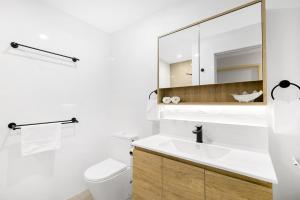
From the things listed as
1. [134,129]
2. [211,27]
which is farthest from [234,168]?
[134,129]

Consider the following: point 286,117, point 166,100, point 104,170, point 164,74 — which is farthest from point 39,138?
point 286,117

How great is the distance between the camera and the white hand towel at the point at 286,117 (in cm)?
110

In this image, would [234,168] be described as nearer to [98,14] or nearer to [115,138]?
[115,138]

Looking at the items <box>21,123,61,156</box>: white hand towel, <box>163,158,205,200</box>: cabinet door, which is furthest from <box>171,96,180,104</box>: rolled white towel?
<box>21,123,61,156</box>: white hand towel

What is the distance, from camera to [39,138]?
1537mm

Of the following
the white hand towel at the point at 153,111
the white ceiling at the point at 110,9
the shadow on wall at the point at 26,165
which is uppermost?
the white ceiling at the point at 110,9

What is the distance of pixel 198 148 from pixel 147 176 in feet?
1.74

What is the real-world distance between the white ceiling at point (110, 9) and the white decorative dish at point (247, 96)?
126 centimetres

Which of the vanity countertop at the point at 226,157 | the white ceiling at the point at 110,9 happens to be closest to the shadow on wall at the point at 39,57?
the white ceiling at the point at 110,9

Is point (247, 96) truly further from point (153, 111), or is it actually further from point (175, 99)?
point (153, 111)

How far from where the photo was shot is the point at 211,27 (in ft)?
4.77

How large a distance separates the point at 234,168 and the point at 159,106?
1065 millimetres

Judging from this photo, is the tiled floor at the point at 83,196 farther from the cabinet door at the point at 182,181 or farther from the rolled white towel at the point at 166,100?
the rolled white towel at the point at 166,100

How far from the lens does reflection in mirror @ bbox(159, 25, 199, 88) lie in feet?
5.07
